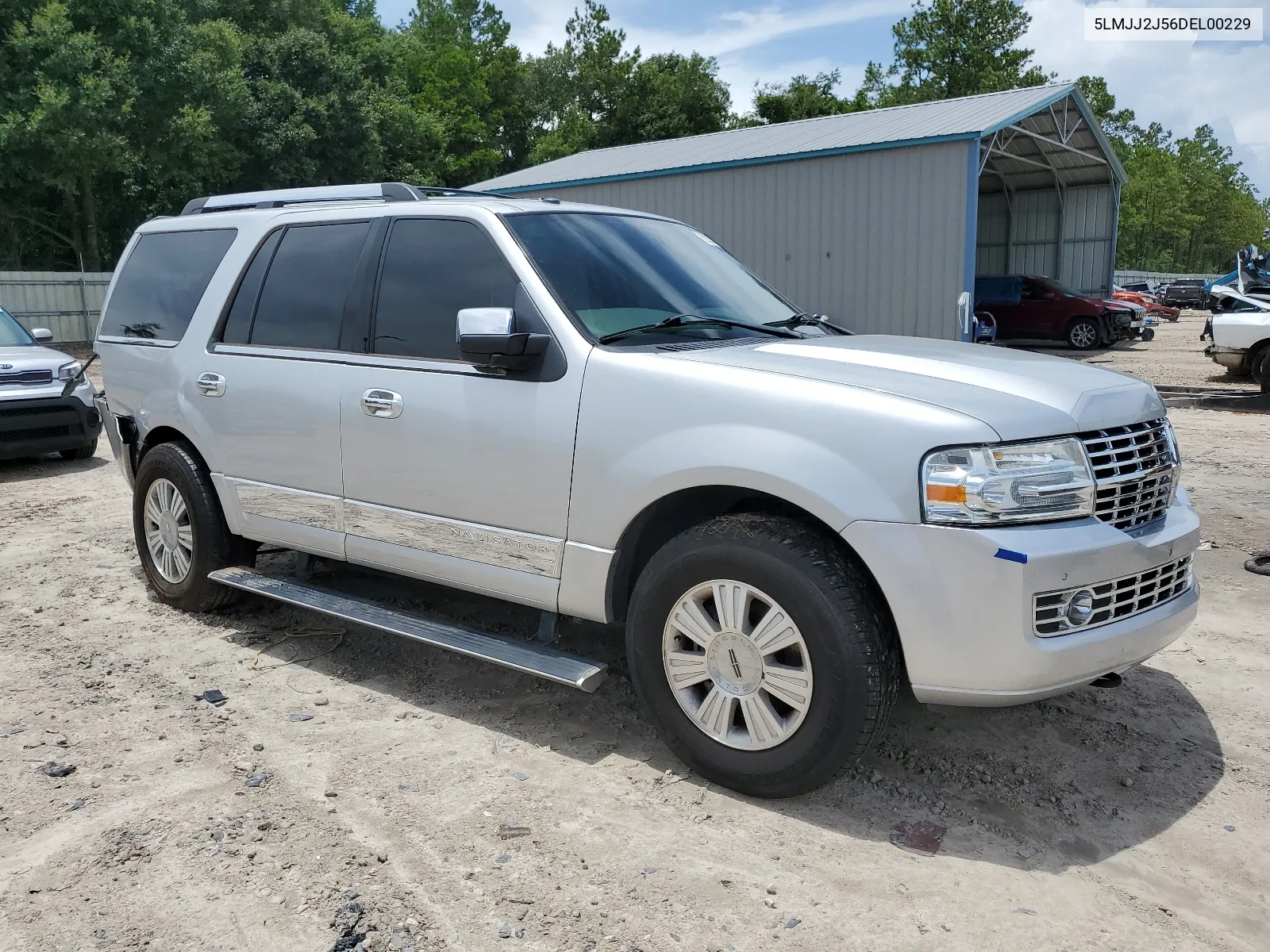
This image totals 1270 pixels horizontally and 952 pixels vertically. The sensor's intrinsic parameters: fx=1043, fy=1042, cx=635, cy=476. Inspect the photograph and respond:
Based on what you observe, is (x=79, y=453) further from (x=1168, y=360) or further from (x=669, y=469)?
(x=1168, y=360)

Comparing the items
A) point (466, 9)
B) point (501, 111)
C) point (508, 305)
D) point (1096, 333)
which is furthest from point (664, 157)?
→ point (466, 9)

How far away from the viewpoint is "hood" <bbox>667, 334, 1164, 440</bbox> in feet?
10.4

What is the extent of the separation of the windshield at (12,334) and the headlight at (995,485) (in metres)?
10.1

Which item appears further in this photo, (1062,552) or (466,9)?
(466,9)

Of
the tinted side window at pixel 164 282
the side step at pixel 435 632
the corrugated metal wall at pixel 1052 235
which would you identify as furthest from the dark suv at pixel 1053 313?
the side step at pixel 435 632

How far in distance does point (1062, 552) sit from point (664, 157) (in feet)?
70.2

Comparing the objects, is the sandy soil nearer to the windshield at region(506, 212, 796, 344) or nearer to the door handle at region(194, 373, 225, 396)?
the windshield at region(506, 212, 796, 344)

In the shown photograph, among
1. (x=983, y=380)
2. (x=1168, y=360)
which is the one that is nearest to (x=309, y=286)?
(x=983, y=380)

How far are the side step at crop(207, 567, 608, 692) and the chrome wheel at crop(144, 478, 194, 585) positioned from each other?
1.07 feet

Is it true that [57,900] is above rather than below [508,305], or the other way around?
below

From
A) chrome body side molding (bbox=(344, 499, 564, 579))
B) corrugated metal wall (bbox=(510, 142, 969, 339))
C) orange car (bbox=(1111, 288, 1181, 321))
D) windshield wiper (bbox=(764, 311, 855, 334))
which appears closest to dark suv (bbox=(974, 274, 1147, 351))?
corrugated metal wall (bbox=(510, 142, 969, 339))

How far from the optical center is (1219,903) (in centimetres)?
289

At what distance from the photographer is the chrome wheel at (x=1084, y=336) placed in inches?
953

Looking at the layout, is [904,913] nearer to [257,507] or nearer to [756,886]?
[756,886]
